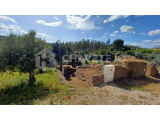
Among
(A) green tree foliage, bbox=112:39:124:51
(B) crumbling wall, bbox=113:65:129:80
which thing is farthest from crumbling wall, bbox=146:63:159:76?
(A) green tree foliage, bbox=112:39:124:51

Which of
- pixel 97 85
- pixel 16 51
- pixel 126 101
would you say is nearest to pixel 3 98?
pixel 16 51

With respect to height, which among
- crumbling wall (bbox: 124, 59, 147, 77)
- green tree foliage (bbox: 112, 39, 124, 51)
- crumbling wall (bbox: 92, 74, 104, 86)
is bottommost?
crumbling wall (bbox: 92, 74, 104, 86)

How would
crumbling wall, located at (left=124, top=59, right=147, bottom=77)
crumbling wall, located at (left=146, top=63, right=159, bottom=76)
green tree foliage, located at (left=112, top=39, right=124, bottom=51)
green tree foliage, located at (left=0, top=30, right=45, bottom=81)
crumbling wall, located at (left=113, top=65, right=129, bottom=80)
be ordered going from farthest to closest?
green tree foliage, located at (left=112, top=39, right=124, bottom=51)
crumbling wall, located at (left=146, top=63, right=159, bottom=76)
crumbling wall, located at (left=124, top=59, right=147, bottom=77)
crumbling wall, located at (left=113, top=65, right=129, bottom=80)
green tree foliage, located at (left=0, top=30, right=45, bottom=81)

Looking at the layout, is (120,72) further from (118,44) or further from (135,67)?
(118,44)

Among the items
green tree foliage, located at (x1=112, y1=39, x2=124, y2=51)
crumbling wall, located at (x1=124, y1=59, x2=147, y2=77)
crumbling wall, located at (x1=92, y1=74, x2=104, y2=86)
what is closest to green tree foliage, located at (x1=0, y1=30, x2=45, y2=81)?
crumbling wall, located at (x1=92, y1=74, x2=104, y2=86)

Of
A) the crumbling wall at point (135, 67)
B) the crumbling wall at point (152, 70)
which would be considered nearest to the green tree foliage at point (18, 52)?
the crumbling wall at point (135, 67)

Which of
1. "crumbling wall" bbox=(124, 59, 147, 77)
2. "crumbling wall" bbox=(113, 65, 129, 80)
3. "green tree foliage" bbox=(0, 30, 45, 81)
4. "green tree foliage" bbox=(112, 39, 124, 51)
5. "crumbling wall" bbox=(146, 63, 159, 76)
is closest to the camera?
"green tree foliage" bbox=(0, 30, 45, 81)

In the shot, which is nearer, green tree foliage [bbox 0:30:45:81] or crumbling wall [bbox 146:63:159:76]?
green tree foliage [bbox 0:30:45:81]

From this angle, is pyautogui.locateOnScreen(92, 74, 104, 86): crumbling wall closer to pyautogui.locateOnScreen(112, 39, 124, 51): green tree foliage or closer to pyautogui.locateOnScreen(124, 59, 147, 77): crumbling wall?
pyautogui.locateOnScreen(124, 59, 147, 77): crumbling wall

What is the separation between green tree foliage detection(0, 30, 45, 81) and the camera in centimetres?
455

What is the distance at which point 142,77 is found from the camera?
8773mm

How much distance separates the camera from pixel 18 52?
188 inches

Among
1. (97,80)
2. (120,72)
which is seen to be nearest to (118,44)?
(120,72)

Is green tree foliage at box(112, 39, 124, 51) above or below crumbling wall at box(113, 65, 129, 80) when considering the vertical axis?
above
